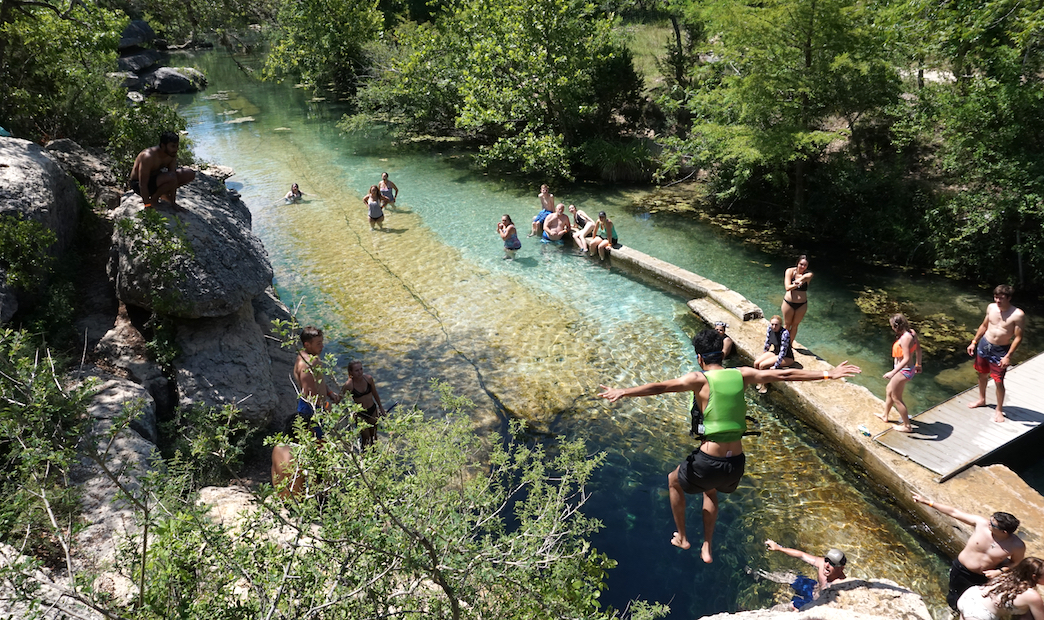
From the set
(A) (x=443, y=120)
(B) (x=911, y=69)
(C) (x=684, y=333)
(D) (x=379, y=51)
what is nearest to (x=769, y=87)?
(B) (x=911, y=69)

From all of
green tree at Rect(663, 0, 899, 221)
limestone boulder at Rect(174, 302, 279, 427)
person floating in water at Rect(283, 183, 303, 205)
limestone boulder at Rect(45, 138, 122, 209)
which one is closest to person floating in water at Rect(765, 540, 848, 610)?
limestone boulder at Rect(174, 302, 279, 427)

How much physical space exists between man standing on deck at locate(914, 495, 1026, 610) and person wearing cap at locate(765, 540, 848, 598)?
923 millimetres

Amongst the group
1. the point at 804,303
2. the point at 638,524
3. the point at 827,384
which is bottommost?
the point at 638,524

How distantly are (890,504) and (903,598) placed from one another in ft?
6.31

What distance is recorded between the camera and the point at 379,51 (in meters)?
27.7

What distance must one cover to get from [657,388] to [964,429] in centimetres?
566

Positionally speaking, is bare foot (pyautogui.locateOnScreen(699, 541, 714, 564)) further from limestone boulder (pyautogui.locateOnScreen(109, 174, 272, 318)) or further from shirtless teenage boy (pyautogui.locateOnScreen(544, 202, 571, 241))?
shirtless teenage boy (pyautogui.locateOnScreen(544, 202, 571, 241))

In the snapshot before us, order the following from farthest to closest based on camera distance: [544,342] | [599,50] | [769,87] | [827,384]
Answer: [599,50], [769,87], [544,342], [827,384]

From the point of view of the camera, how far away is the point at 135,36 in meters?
44.5

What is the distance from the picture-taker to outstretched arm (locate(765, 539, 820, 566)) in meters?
6.18

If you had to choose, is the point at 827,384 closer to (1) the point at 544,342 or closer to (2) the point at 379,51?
(1) the point at 544,342

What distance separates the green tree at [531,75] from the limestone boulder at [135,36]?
105 ft

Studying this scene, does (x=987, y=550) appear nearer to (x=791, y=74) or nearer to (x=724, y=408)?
(x=724, y=408)

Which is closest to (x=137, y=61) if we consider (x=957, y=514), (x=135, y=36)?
(x=135, y=36)
